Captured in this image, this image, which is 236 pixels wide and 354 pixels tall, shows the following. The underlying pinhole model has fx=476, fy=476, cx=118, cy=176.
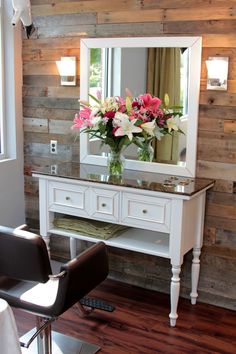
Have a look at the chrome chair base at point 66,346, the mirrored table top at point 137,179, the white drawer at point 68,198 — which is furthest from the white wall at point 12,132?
the chrome chair base at point 66,346

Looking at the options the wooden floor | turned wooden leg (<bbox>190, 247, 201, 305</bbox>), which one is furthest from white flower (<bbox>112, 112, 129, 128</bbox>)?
the wooden floor

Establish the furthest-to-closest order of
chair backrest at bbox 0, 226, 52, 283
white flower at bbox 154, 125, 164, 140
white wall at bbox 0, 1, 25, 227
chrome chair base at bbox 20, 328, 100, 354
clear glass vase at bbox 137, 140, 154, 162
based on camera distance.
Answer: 1. white wall at bbox 0, 1, 25, 227
2. clear glass vase at bbox 137, 140, 154, 162
3. white flower at bbox 154, 125, 164, 140
4. chrome chair base at bbox 20, 328, 100, 354
5. chair backrest at bbox 0, 226, 52, 283

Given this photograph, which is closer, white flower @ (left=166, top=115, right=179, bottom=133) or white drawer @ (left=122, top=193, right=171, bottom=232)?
white drawer @ (left=122, top=193, right=171, bottom=232)

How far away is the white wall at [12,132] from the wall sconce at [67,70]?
1.27 feet

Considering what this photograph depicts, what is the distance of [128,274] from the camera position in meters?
3.48

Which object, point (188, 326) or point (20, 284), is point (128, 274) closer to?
point (188, 326)

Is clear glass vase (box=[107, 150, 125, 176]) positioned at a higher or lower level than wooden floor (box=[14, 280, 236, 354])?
higher

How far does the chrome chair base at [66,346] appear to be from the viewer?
2627 millimetres

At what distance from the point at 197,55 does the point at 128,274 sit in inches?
63.5

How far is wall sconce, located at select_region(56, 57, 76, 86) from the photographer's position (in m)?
3.36

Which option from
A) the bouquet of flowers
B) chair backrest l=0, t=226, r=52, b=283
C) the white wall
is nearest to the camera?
chair backrest l=0, t=226, r=52, b=283

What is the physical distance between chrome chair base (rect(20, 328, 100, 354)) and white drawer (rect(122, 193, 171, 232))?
74 centimetres

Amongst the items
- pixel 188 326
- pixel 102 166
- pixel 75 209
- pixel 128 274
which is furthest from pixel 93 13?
pixel 188 326

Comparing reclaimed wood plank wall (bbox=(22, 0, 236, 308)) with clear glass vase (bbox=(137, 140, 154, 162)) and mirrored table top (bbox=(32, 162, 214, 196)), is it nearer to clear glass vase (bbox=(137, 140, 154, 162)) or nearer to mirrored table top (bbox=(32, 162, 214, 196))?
mirrored table top (bbox=(32, 162, 214, 196))
